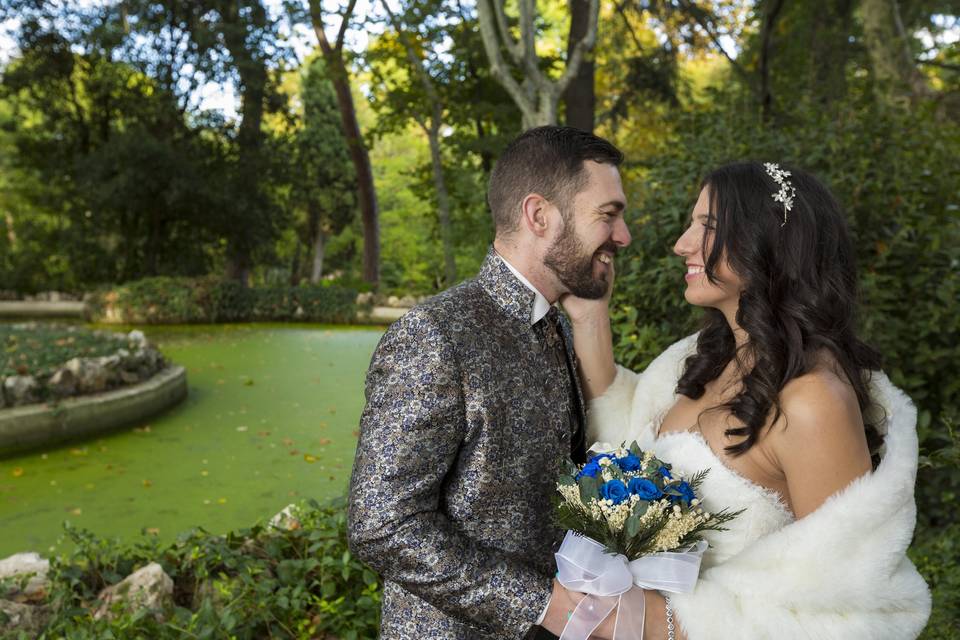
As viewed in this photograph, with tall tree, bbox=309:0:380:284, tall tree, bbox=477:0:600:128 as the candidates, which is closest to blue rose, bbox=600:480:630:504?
tall tree, bbox=477:0:600:128

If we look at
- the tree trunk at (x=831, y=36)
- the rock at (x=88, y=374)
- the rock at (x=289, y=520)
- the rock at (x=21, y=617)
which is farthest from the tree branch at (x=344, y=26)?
the rock at (x=21, y=617)

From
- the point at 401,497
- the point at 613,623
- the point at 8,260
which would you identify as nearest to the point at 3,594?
the point at 401,497

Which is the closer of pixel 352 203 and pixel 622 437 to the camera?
pixel 622 437

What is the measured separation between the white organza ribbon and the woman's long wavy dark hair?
373mm

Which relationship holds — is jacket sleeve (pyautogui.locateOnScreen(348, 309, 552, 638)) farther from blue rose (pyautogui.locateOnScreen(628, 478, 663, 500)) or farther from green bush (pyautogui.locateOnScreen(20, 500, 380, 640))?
green bush (pyautogui.locateOnScreen(20, 500, 380, 640))

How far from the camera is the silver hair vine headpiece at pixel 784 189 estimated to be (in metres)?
1.92

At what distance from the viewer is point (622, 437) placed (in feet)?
7.31

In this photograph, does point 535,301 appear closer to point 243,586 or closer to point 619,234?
point 619,234

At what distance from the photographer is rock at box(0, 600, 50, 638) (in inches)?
115

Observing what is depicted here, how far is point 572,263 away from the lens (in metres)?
1.87

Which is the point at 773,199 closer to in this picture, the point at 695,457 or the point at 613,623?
the point at 695,457

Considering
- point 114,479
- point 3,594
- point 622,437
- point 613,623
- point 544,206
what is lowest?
point 114,479

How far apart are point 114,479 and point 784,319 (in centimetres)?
583

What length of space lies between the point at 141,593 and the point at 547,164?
7.59ft
